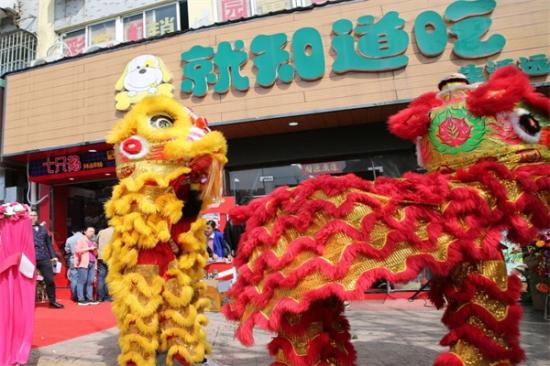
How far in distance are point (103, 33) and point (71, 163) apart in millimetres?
3539

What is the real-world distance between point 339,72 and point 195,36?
286 centimetres

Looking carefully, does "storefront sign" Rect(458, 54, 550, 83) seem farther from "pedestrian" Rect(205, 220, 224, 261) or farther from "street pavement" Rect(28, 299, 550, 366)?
"pedestrian" Rect(205, 220, 224, 261)

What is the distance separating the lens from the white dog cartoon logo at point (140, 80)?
26.4 feet

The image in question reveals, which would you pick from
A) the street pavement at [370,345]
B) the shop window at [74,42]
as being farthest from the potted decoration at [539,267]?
the shop window at [74,42]

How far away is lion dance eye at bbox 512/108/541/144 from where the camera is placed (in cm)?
Result: 215

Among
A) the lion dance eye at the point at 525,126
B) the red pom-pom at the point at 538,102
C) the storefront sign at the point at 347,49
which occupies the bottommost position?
the lion dance eye at the point at 525,126

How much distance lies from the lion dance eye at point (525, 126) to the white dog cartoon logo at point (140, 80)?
6.75m

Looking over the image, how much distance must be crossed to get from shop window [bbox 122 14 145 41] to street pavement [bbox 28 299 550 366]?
7.61m

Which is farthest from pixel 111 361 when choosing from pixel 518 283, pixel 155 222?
pixel 518 283

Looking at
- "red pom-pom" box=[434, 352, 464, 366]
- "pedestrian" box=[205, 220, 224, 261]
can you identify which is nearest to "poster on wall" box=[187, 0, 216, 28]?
"pedestrian" box=[205, 220, 224, 261]

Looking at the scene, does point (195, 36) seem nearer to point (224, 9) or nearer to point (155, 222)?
point (224, 9)

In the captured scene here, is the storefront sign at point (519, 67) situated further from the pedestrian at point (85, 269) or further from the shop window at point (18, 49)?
the shop window at point (18, 49)

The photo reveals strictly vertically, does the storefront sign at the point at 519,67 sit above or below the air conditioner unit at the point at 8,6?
below

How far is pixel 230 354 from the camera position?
4.00 metres
